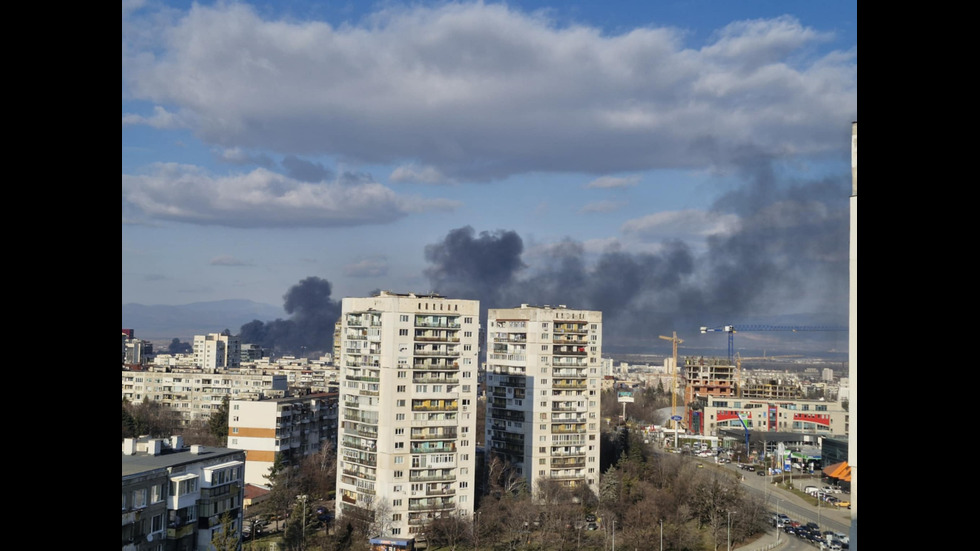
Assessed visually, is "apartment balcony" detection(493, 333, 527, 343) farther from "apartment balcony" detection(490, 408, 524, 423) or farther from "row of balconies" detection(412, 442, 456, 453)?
"row of balconies" detection(412, 442, 456, 453)

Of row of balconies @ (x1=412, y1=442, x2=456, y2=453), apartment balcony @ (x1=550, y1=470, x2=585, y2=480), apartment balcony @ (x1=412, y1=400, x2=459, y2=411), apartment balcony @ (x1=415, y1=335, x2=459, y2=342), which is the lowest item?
apartment balcony @ (x1=550, y1=470, x2=585, y2=480)

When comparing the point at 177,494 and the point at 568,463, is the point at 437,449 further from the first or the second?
the point at 177,494

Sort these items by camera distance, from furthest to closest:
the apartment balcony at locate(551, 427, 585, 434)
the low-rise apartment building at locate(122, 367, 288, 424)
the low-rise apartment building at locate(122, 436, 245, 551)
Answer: the low-rise apartment building at locate(122, 367, 288, 424) < the apartment balcony at locate(551, 427, 585, 434) < the low-rise apartment building at locate(122, 436, 245, 551)

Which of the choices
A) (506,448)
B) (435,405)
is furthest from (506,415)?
(435,405)

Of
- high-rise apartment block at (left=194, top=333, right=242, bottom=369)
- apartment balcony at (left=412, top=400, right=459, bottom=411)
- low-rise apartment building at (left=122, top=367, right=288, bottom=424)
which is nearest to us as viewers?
apartment balcony at (left=412, top=400, right=459, bottom=411)

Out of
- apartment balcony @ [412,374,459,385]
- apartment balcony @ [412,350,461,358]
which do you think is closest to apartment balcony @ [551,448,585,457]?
apartment balcony @ [412,374,459,385]
